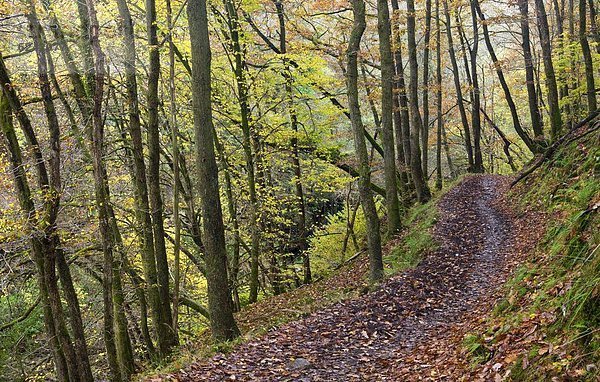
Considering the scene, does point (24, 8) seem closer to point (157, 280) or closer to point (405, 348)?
point (157, 280)

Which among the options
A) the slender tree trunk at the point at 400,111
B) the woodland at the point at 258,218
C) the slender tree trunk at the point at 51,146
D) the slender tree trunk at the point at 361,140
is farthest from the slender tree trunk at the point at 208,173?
the slender tree trunk at the point at 400,111

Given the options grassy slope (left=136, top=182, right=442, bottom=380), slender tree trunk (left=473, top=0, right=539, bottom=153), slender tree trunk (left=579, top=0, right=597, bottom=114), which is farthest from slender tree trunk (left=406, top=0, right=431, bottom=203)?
slender tree trunk (left=579, top=0, right=597, bottom=114)

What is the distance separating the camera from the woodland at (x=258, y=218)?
636cm

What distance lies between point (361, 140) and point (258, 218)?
570 cm

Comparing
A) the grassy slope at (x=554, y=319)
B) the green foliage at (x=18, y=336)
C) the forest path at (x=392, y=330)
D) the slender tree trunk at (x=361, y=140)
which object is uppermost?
the slender tree trunk at (x=361, y=140)

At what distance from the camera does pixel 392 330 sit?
820 centimetres

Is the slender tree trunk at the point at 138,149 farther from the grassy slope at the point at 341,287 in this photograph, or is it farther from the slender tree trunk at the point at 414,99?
the slender tree trunk at the point at 414,99

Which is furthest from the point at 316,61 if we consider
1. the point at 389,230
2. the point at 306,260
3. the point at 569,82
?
the point at 569,82

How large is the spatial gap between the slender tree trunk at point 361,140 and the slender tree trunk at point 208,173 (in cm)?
375

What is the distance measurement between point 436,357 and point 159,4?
11702mm

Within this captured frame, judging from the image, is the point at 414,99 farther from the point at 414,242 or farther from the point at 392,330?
the point at 392,330

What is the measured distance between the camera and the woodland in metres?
6.36

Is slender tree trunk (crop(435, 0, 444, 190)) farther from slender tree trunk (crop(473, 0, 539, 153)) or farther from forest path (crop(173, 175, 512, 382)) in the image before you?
forest path (crop(173, 175, 512, 382))

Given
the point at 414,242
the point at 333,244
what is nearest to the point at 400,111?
the point at 333,244
